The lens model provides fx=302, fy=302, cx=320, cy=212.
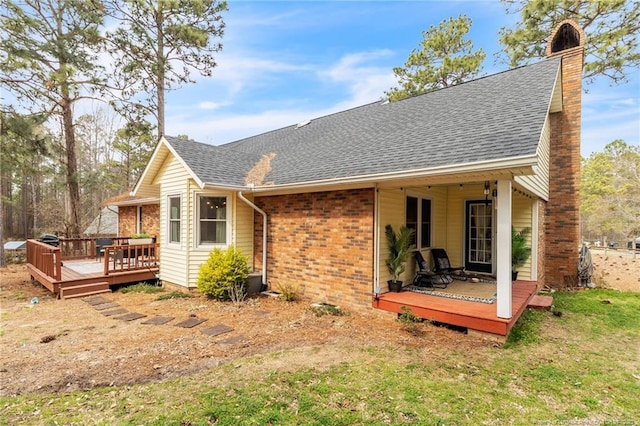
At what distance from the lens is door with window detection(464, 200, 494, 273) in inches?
349

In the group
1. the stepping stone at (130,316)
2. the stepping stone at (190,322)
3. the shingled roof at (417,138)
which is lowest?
the stepping stone at (130,316)

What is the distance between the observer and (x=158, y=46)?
15.0 m

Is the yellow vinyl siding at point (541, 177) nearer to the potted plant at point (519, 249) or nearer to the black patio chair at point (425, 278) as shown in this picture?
the potted plant at point (519, 249)

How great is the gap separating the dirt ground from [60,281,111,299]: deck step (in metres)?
0.32

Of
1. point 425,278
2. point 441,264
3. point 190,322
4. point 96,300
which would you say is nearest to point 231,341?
point 190,322

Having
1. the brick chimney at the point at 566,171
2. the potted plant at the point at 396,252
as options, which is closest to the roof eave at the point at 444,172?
the potted plant at the point at 396,252

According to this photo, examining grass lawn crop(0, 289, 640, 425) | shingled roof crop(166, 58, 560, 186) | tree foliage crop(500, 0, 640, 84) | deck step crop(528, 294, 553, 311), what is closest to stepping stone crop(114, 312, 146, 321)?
grass lawn crop(0, 289, 640, 425)

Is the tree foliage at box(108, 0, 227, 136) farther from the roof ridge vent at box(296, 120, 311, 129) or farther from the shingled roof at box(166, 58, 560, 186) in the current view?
the shingled roof at box(166, 58, 560, 186)

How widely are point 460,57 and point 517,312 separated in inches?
680

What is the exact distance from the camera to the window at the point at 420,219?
756 cm

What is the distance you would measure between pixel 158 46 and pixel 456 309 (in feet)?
57.1

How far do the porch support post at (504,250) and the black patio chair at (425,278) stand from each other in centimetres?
205

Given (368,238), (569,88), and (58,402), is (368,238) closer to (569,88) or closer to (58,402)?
(58,402)

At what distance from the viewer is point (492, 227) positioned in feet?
28.0
